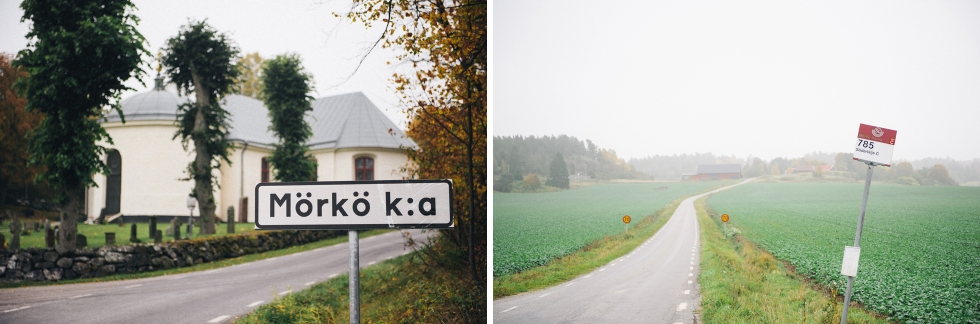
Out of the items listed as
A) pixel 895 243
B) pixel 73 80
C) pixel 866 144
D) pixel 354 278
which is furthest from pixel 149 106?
pixel 895 243

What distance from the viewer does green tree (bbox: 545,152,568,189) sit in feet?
13.6

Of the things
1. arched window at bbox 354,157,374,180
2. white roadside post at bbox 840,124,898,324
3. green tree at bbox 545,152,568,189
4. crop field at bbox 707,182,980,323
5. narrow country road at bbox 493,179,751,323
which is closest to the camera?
crop field at bbox 707,182,980,323

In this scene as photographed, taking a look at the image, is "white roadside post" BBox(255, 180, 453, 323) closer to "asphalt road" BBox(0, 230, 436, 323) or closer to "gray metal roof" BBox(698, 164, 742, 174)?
"asphalt road" BBox(0, 230, 436, 323)

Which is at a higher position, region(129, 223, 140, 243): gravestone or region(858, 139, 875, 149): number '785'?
region(858, 139, 875, 149): number '785'

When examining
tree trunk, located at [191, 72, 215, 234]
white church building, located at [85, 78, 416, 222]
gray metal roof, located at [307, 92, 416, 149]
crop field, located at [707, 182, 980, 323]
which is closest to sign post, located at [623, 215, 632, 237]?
crop field, located at [707, 182, 980, 323]

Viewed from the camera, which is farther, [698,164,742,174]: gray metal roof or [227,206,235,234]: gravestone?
[227,206,235,234]: gravestone

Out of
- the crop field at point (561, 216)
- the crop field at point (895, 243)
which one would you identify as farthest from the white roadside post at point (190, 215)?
the crop field at point (895, 243)

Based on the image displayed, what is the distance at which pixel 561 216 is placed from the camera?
4191 millimetres

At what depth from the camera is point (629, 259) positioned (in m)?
Result: 3.86

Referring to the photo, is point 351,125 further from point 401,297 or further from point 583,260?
point 583,260

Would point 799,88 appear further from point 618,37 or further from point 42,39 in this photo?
point 42,39

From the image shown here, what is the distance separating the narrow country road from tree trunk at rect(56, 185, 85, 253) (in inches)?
114

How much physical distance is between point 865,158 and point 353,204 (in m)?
2.83

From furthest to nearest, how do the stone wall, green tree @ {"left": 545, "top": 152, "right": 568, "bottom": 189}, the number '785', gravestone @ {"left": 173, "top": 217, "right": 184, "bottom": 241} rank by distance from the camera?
green tree @ {"left": 545, "top": 152, "right": 568, "bottom": 189}, gravestone @ {"left": 173, "top": 217, "right": 184, "bottom": 241}, the stone wall, the number '785'
